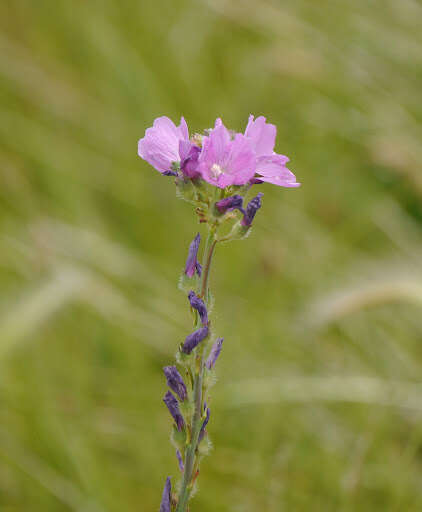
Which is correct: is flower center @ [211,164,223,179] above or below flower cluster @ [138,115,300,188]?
below

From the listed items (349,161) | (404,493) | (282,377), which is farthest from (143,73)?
(404,493)

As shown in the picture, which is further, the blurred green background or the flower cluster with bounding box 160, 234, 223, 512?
the blurred green background

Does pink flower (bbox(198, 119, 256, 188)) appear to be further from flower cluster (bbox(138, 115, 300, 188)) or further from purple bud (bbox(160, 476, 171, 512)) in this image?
purple bud (bbox(160, 476, 171, 512))

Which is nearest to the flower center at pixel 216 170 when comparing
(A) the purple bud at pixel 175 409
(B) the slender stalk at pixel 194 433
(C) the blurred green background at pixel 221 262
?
(B) the slender stalk at pixel 194 433

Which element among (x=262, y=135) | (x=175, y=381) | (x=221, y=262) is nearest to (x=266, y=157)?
(x=262, y=135)

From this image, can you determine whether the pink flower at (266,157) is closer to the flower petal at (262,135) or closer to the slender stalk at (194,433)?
the flower petal at (262,135)

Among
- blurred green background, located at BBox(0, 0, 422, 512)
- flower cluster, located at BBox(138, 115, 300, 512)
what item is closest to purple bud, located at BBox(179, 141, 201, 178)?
flower cluster, located at BBox(138, 115, 300, 512)

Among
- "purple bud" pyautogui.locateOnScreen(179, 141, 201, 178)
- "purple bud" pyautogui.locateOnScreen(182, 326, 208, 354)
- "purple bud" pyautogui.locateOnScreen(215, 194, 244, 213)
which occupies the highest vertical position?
"purple bud" pyautogui.locateOnScreen(179, 141, 201, 178)
